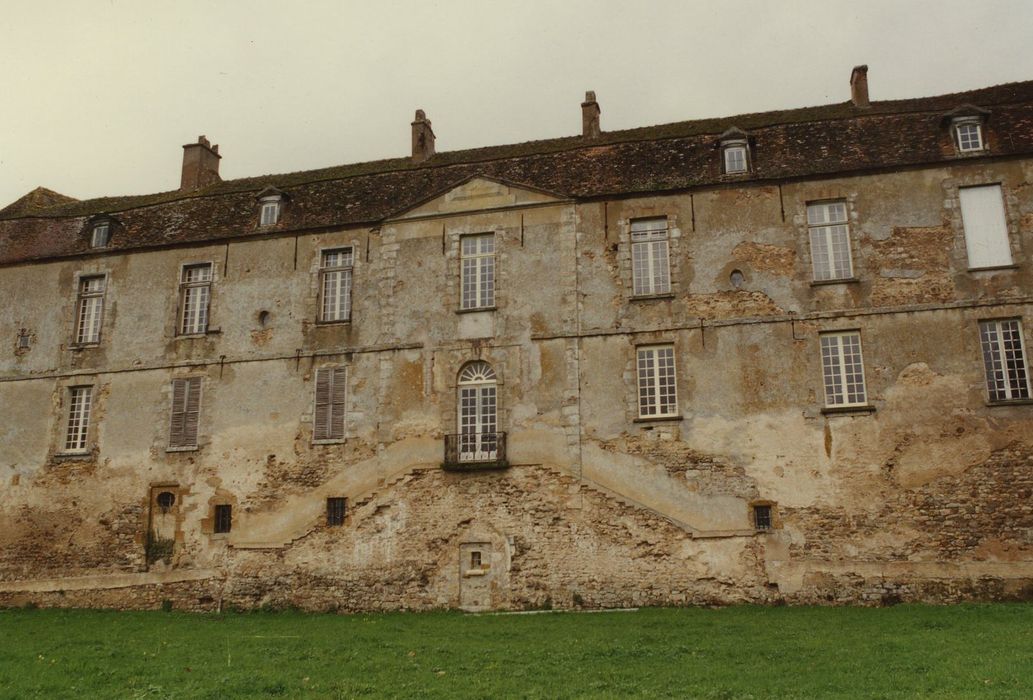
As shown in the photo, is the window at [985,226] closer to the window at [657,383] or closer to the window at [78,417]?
the window at [657,383]

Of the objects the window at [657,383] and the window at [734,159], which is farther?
the window at [734,159]

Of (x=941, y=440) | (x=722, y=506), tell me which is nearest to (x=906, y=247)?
(x=941, y=440)

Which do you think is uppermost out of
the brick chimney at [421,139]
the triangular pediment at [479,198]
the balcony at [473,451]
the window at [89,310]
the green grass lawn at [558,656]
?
the brick chimney at [421,139]

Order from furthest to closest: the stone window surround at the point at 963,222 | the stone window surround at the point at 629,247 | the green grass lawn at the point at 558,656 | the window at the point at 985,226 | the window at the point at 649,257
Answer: the window at the point at 649,257 < the stone window surround at the point at 629,247 < the window at the point at 985,226 < the stone window surround at the point at 963,222 < the green grass lawn at the point at 558,656

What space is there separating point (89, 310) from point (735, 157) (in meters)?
16.2

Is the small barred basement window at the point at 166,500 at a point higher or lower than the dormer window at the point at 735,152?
lower

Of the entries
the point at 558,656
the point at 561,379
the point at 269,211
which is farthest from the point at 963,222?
the point at 269,211

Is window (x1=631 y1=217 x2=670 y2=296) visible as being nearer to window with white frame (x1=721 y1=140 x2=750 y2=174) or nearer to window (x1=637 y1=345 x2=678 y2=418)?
window (x1=637 y1=345 x2=678 y2=418)

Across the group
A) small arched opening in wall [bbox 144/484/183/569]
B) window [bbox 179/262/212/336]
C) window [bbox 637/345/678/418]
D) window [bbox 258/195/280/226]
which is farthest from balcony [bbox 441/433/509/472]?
window [bbox 258/195/280/226]

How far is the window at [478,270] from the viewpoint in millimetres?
21656

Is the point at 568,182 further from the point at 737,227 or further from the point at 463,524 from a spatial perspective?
the point at 463,524

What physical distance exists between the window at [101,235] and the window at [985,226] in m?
20.1

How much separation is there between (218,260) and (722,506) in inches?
523

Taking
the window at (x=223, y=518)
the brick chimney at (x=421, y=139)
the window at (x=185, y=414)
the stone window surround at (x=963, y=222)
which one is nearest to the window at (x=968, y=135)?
the stone window surround at (x=963, y=222)
